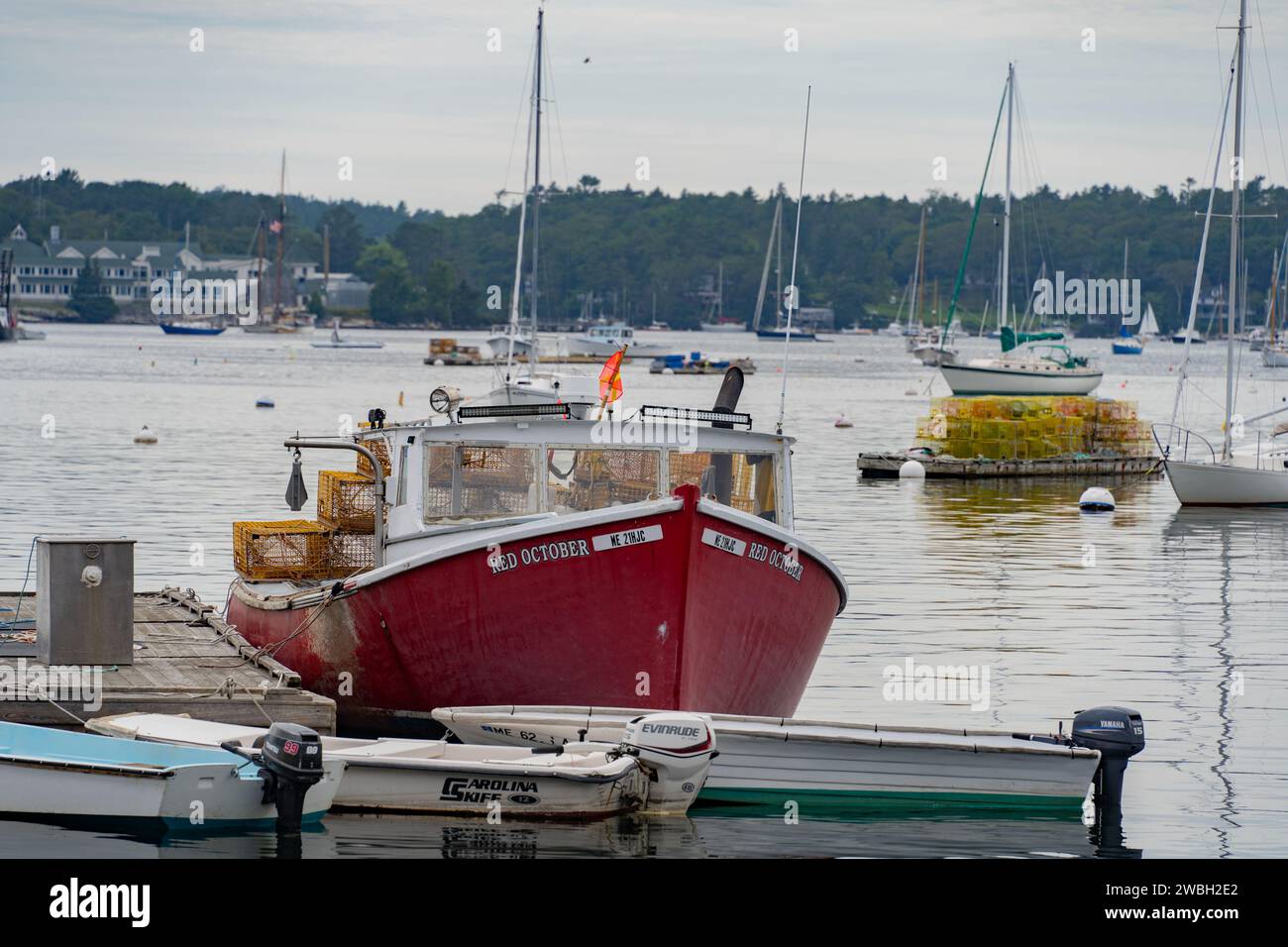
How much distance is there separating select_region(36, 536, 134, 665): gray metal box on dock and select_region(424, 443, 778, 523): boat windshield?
2884 millimetres

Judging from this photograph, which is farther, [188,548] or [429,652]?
[188,548]

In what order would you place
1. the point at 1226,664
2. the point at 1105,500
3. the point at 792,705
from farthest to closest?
the point at 1105,500 → the point at 1226,664 → the point at 792,705

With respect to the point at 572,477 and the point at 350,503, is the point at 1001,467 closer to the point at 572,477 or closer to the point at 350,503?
the point at 350,503

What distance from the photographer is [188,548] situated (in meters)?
31.7

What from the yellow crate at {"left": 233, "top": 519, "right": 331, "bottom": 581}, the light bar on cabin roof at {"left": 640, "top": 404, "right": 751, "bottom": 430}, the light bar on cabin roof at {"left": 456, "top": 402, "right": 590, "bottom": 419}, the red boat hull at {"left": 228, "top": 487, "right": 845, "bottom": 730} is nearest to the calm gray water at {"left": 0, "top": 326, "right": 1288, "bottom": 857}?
the red boat hull at {"left": 228, "top": 487, "right": 845, "bottom": 730}

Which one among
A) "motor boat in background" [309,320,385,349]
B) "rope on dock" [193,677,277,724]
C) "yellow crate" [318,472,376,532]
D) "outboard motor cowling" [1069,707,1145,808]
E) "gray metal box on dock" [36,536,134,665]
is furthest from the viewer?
"motor boat in background" [309,320,385,349]

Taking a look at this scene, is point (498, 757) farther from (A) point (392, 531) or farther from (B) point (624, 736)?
(A) point (392, 531)

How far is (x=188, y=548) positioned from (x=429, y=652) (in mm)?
15864

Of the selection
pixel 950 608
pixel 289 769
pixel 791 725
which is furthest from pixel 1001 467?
pixel 289 769

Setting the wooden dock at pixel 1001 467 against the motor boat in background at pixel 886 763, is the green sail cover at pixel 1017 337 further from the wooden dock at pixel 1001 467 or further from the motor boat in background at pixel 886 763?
the motor boat in background at pixel 886 763

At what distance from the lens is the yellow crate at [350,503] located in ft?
64.8

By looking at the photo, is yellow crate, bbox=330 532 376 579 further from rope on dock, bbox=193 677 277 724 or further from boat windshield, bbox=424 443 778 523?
rope on dock, bbox=193 677 277 724

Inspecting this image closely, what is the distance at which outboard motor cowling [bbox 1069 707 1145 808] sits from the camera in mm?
15758
